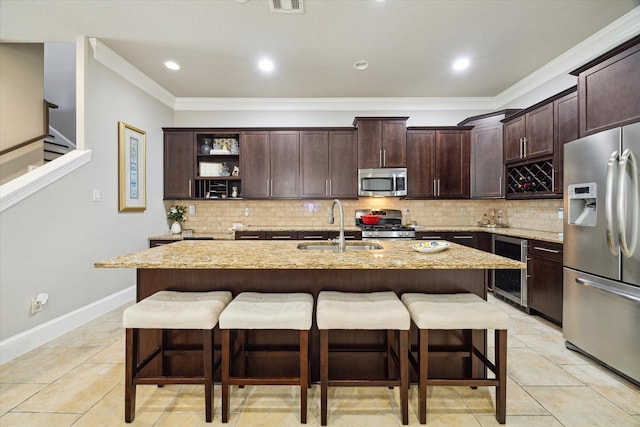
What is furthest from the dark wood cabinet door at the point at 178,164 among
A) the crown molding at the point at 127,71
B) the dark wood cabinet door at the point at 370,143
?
the dark wood cabinet door at the point at 370,143

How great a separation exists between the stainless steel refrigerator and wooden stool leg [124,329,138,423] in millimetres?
2993

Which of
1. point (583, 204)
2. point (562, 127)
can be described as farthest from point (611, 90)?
point (562, 127)

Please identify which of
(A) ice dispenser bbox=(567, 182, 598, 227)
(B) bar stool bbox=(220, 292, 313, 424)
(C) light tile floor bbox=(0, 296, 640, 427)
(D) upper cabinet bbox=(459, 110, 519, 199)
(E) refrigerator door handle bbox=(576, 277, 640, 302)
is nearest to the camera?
(B) bar stool bbox=(220, 292, 313, 424)

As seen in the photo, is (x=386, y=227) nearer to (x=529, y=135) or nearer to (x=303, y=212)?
(x=303, y=212)

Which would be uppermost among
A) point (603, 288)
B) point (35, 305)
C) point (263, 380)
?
point (603, 288)

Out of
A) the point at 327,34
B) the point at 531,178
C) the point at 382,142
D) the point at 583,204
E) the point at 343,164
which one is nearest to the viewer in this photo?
the point at 583,204

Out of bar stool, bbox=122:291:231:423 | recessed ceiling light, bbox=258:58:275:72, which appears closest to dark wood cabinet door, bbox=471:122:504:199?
recessed ceiling light, bbox=258:58:275:72

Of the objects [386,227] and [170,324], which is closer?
[170,324]

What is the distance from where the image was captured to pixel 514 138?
12.4ft

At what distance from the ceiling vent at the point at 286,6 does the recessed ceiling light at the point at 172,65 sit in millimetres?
1636

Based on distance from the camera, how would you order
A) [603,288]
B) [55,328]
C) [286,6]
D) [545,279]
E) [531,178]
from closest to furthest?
[603,288] < [286,6] < [55,328] < [545,279] < [531,178]

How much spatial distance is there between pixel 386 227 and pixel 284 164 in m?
1.79

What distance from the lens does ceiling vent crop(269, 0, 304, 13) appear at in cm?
240

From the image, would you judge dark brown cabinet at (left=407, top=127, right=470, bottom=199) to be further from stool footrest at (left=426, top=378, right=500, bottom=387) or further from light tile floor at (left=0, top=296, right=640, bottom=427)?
stool footrest at (left=426, top=378, right=500, bottom=387)
